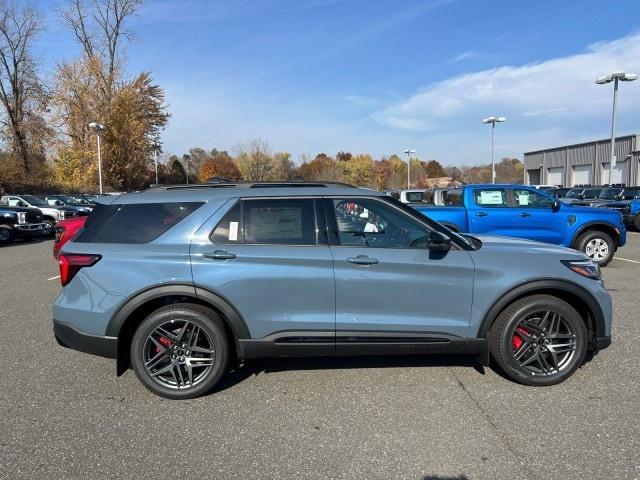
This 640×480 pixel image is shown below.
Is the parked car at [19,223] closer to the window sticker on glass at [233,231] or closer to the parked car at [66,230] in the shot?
the parked car at [66,230]

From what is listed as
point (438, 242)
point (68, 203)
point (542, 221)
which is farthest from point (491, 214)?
point (68, 203)

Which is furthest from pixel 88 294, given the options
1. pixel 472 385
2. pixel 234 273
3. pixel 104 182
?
pixel 104 182

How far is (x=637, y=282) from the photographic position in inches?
311

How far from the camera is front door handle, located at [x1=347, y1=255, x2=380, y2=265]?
3.63m

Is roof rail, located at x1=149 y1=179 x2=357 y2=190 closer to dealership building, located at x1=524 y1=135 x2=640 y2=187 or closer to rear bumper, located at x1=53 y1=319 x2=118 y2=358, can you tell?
rear bumper, located at x1=53 y1=319 x2=118 y2=358

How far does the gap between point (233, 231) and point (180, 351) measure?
105 centimetres

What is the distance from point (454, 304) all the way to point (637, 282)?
A: 605 centimetres

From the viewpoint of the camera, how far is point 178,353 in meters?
3.70

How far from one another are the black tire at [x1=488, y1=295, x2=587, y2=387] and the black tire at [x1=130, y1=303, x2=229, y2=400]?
2224mm

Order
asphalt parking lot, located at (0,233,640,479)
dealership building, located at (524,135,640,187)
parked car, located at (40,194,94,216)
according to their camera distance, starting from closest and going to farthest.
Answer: asphalt parking lot, located at (0,233,640,479) < parked car, located at (40,194,94,216) < dealership building, located at (524,135,640,187)

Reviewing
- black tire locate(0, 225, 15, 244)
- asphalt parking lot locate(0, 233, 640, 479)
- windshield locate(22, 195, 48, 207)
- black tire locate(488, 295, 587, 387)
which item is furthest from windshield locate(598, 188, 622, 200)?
windshield locate(22, 195, 48, 207)

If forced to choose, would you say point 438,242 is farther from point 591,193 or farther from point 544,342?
point 591,193

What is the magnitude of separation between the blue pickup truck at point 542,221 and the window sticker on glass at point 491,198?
0.07ft

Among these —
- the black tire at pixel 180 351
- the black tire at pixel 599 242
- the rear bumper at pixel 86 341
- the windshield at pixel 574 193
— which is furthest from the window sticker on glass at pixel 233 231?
the windshield at pixel 574 193
